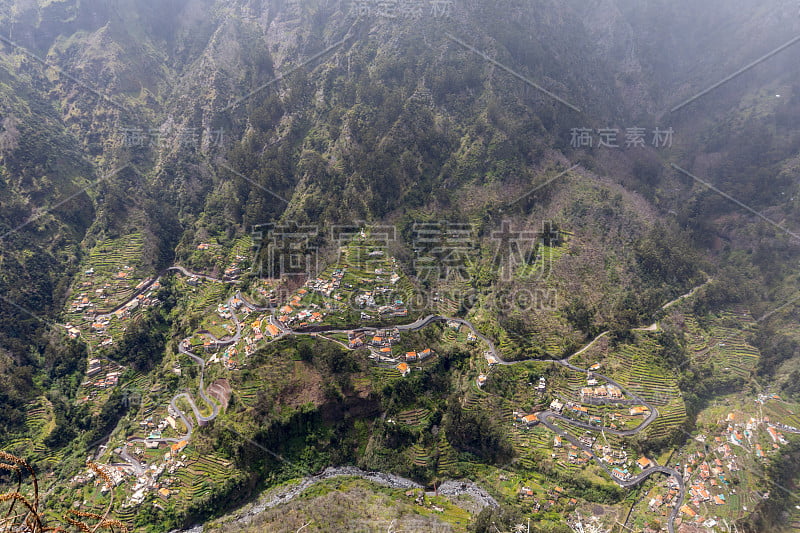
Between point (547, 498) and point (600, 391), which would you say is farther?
point (600, 391)

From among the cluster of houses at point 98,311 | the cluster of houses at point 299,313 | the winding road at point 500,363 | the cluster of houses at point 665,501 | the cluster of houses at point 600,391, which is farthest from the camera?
the cluster of houses at point 299,313

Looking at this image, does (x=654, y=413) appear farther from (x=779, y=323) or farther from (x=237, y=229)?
(x=237, y=229)

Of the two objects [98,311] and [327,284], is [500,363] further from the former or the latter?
[98,311]

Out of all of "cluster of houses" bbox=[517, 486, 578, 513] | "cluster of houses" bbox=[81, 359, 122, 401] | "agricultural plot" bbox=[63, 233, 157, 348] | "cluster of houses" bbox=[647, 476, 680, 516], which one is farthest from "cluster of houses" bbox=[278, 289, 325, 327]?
"cluster of houses" bbox=[647, 476, 680, 516]

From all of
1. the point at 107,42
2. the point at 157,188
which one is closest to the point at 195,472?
the point at 157,188

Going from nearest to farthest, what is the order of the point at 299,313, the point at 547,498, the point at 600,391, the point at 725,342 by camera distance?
the point at 547,498 < the point at 600,391 < the point at 725,342 < the point at 299,313

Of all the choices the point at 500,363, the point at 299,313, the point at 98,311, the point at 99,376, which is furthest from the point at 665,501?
the point at 98,311

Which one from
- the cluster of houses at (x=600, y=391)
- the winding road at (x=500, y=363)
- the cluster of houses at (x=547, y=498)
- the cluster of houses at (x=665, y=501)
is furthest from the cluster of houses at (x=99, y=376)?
the cluster of houses at (x=665, y=501)

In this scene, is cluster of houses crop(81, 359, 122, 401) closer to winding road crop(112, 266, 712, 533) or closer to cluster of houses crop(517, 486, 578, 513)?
winding road crop(112, 266, 712, 533)

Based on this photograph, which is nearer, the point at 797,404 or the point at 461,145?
the point at 797,404

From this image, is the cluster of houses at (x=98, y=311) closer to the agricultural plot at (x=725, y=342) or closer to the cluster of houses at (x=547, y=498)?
the cluster of houses at (x=547, y=498)

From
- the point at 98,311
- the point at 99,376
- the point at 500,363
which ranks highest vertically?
the point at 98,311
